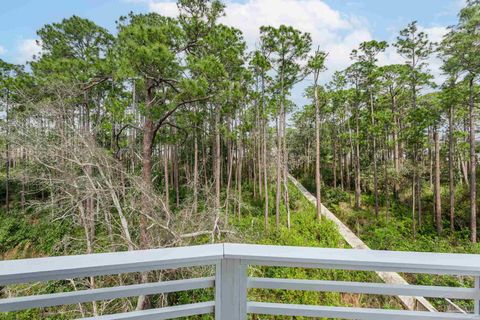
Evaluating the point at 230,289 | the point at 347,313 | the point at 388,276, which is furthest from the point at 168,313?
the point at 388,276

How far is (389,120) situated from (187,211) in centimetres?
1070

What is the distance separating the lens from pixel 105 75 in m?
6.38

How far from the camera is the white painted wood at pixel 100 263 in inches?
27.6

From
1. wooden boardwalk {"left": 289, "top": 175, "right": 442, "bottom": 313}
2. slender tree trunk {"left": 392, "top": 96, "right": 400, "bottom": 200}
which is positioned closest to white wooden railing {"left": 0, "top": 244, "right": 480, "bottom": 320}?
wooden boardwalk {"left": 289, "top": 175, "right": 442, "bottom": 313}

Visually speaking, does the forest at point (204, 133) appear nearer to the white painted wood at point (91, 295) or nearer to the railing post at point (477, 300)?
the railing post at point (477, 300)

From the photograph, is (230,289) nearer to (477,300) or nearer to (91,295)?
(91,295)

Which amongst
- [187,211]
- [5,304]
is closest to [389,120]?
[187,211]

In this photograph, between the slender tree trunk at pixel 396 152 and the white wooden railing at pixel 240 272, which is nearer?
the white wooden railing at pixel 240 272

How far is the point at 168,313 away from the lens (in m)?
0.84

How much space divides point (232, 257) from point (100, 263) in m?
0.42

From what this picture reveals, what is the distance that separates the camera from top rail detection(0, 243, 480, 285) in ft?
2.37

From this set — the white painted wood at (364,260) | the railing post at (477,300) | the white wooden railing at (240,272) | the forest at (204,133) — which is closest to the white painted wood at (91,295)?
the white wooden railing at (240,272)

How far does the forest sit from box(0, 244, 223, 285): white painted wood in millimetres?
1172

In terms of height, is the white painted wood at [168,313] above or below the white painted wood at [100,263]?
below
